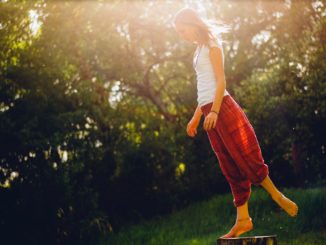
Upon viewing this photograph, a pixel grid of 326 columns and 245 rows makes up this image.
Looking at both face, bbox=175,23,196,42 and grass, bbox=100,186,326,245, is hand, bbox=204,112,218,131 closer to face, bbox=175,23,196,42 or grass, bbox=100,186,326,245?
face, bbox=175,23,196,42

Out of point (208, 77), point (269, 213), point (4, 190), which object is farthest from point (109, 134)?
point (208, 77)

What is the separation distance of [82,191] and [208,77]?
24.3ft

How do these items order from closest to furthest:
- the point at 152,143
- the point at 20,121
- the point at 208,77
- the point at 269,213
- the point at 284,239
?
1. the point at 208,77
2. the point at 284,239
3. the point at 269,213
4. the point at 20,121
5. the point at 152,143

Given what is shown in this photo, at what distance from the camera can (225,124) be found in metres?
4.74

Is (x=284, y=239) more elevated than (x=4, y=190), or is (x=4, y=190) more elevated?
(x=4, y=190)

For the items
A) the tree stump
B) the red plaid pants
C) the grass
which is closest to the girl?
the red plaid pants

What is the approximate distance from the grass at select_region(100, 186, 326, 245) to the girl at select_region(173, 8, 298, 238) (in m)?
2.60

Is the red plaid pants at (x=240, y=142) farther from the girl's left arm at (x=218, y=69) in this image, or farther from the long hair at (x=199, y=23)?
the long hair at (x=199, y=23)

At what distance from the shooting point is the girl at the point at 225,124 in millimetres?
4691

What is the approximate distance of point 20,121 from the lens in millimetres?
11352

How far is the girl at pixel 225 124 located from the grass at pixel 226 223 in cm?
260

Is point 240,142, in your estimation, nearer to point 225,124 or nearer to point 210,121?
point 225,124

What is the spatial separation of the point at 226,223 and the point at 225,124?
6.12 meters

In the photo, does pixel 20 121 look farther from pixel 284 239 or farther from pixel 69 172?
pixel 284 239
